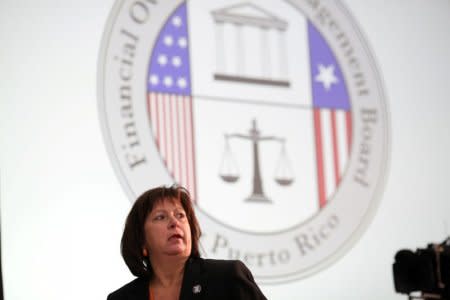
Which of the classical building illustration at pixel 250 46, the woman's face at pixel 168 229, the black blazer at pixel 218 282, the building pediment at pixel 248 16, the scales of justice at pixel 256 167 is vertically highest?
the building pediment at pixel 248 16

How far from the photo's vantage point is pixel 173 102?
470 centimetres

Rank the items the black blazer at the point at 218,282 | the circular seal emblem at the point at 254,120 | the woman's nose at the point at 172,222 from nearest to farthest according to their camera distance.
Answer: the black blazer at the point at 218,282 → the woman's nose at the point at 172,222 → the circular seal emblem at the point at 254,120

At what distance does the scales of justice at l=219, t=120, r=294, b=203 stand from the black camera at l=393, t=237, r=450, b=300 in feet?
2.59

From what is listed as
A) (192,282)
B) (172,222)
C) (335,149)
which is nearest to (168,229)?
(172,222)

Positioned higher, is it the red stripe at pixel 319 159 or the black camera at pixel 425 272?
the red stripe at pixel 319 159

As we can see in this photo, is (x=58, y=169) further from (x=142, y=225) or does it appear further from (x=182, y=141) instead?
(x=142, y=225)

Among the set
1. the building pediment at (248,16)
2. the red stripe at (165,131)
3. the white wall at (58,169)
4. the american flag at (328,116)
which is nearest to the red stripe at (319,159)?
the american flag at (328,116)

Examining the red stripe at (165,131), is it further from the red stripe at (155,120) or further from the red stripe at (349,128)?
the red stripe at (349,128)

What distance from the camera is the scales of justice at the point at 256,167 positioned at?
15.7 ft

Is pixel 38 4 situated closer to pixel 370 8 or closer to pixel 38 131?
pixel 38 131

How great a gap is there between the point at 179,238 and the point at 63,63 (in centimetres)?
135

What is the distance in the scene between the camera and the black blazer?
10.2 feet

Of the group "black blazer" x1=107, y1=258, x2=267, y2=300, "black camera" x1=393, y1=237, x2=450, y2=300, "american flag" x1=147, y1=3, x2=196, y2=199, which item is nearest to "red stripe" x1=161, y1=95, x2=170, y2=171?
"american flag" x1=147, y1=3, x2=196, y2=199

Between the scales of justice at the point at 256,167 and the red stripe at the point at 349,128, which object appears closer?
the scales of justice at the point at 256,167
